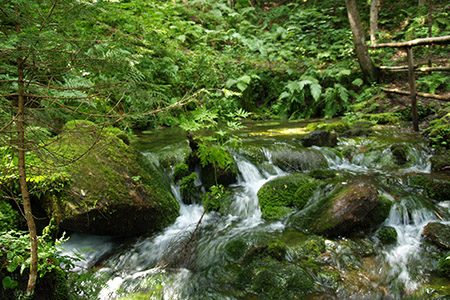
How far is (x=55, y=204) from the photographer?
3154 mm

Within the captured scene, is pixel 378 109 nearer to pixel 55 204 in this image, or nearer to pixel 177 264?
pixel 177 264

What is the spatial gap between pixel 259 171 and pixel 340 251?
106 inches

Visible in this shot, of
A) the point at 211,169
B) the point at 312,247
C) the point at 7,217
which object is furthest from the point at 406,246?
the point at 7,217

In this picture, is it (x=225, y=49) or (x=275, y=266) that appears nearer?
(x=275, y=266)

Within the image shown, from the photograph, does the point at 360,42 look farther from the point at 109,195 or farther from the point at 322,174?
the point at 109,195

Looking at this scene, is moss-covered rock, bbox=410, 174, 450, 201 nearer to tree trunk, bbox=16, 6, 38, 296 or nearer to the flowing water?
the flowing water

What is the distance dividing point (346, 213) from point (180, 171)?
3.07 metres

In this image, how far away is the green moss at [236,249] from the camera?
3502mm

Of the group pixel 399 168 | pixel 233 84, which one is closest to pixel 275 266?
pixel 399 168

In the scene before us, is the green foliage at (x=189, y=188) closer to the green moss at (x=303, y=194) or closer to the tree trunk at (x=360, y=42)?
the green moss at (x=303, y=194)

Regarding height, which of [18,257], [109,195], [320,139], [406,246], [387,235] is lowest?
[406,246]

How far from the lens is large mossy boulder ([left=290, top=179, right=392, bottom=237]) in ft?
12.2

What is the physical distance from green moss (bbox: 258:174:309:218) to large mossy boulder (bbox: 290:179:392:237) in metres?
0.41

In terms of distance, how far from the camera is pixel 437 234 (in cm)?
353
